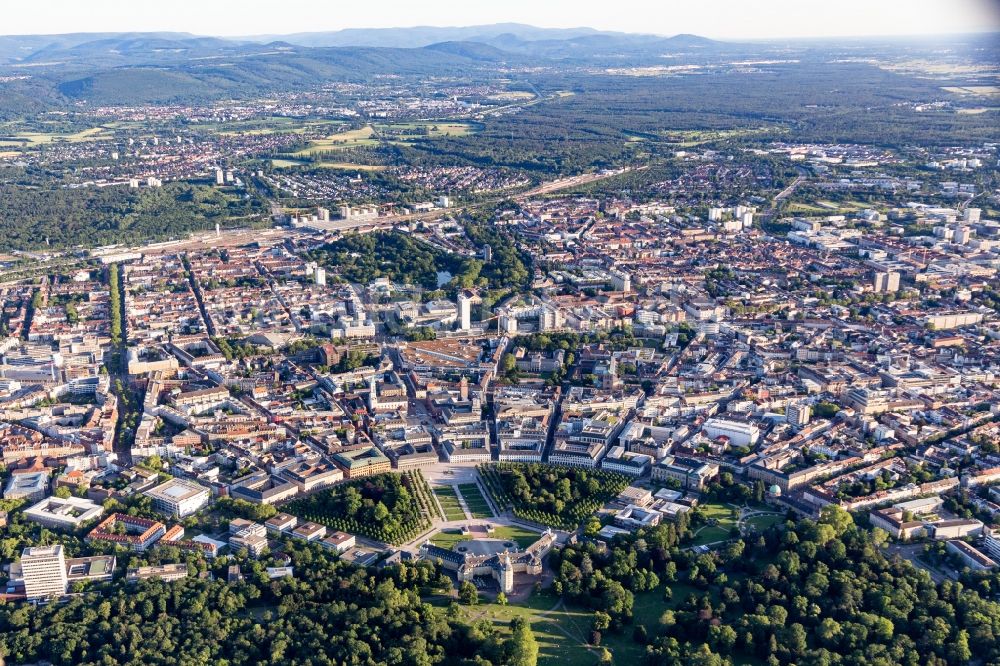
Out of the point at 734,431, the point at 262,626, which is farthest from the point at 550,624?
the point at 734,431

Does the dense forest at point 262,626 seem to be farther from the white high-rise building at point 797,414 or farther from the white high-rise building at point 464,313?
the white high-rise building at point 464,313

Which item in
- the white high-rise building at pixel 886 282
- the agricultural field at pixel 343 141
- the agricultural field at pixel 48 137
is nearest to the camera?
the white high-rise building at pixel 886 282

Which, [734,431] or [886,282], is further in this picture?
[886,282]

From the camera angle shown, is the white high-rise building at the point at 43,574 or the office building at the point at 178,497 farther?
the office building at the point at 178,497

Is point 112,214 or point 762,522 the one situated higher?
point 112,214

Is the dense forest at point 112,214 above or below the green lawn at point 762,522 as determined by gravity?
above

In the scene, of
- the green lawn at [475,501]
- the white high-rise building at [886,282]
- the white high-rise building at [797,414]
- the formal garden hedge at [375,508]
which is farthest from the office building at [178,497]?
the white high-rise building at [886,282]

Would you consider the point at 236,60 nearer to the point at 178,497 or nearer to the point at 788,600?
the point at 178,497

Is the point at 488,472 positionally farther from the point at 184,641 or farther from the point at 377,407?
the point at 184,641
